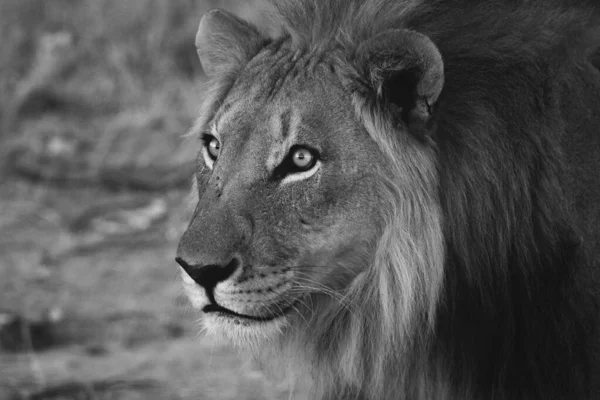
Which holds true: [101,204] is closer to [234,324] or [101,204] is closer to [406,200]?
[234,324]

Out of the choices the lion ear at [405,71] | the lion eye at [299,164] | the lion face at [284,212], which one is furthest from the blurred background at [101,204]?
the lion ear at [405,71]

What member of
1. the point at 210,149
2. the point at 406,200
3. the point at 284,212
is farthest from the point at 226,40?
the point at 406,200

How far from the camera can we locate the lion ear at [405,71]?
10.6 feet

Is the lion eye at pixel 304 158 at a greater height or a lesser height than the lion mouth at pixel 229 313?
greater

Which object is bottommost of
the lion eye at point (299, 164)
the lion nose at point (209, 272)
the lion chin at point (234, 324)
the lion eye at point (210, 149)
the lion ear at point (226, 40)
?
the lion chin at point (234, 324)

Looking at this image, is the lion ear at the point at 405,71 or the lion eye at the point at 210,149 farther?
the lion eye at the point at 210,149

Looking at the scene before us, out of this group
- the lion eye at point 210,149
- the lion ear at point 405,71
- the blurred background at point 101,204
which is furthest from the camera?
the blurred background at point 101,204

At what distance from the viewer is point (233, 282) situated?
329 cm

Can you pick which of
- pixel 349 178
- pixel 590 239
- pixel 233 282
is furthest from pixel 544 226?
pixel 233 282

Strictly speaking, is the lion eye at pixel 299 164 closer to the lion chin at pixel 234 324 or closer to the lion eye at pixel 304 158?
the lion eye at pixel 304 158

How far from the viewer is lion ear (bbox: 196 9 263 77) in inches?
153

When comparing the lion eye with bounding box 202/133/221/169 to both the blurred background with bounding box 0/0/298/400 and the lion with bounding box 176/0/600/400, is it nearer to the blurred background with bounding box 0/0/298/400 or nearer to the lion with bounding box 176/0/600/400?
the lion with bounding box 176/0/600/400

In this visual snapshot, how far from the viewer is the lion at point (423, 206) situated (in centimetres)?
339

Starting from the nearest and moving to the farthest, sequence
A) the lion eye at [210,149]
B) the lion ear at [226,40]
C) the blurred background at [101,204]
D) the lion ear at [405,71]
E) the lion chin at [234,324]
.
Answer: the lion ear at [405,71]
the lion chin at [234,324]
the lion eye at [210,149]
the lion ear at [226,40]
the blurred background at [101,204]
